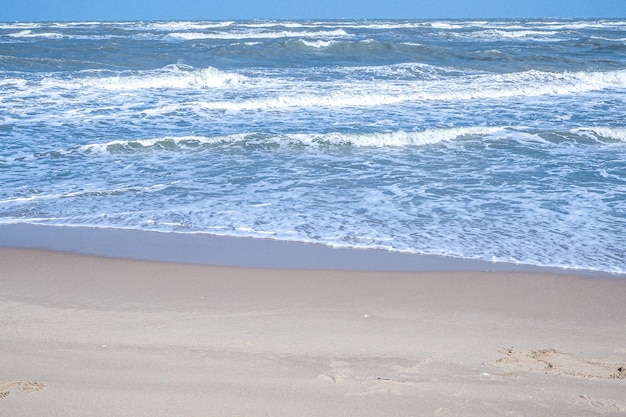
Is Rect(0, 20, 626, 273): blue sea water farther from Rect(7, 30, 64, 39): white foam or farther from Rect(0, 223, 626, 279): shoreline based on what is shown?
Rect(7, 30, 64, 39): white foam

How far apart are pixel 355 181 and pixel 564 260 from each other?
119 inches

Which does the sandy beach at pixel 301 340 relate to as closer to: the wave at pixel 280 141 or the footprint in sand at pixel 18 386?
the footprint in sand at pixel 18 386

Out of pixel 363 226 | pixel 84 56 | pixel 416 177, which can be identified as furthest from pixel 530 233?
pixel 84 56

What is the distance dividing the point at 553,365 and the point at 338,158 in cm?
595

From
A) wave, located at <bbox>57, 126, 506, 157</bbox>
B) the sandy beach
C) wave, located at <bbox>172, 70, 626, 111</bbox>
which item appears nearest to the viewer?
the sandy beach

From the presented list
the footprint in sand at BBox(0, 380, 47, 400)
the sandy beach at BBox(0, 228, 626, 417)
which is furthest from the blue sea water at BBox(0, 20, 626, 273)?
the footprint in sand at BBox(0, 380, 47, 400)

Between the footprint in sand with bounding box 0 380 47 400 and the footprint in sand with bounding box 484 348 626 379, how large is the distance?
2.18 metres

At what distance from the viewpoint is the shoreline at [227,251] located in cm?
540

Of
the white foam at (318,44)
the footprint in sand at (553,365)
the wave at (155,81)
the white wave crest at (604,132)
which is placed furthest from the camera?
the white foam at (318,44)

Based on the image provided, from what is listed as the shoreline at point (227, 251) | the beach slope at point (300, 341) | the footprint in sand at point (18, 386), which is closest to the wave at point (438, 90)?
the shoreline at point (227, 251)

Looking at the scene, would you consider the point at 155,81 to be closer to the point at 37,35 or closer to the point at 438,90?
the point at 438,90

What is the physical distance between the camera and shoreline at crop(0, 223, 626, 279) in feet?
17.7

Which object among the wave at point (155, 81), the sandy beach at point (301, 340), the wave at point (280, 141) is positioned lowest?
the wave at point (155, 81)

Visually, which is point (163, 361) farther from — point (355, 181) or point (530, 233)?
point (355, 181)
